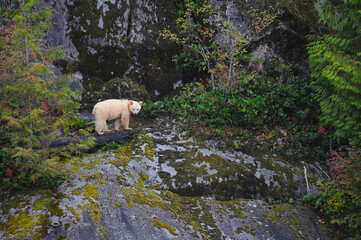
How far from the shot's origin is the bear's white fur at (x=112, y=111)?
7.03m

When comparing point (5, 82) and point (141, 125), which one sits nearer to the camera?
point (5, 82)

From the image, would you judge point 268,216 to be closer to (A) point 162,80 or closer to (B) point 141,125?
(B) point 141,125

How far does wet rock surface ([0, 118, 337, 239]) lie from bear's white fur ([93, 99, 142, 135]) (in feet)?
2.93

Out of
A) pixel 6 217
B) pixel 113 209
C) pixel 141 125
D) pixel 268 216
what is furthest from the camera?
pixel 141 125

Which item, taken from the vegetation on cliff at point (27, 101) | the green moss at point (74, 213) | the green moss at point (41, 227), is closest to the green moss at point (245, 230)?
the green moss at point (74, 213)

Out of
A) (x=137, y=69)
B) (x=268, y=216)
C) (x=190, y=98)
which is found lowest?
(x=268, y=216)

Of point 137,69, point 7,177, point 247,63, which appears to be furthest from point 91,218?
point 247,63

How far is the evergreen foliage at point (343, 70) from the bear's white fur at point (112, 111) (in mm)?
6061

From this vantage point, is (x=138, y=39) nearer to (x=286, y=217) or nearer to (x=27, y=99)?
(x=27, y=99)

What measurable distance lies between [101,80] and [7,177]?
5.79 m

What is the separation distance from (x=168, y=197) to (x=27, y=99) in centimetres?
398

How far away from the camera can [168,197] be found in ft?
19.9

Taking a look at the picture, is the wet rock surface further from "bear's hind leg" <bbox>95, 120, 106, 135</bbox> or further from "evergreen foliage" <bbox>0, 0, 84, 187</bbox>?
"bear's hind leg" <bbox>95, 120, 106, 135</bbox>

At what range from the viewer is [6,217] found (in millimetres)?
4309
